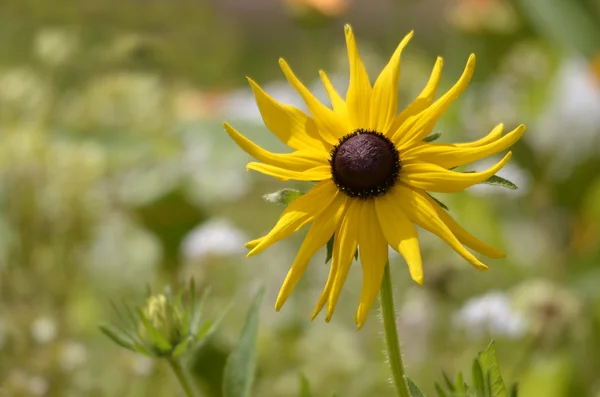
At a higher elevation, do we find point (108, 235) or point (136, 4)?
point (136, 4)

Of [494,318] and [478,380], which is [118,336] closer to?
[478,380]

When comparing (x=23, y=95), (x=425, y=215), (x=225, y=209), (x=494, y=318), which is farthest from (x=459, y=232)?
(x=225, y=209)

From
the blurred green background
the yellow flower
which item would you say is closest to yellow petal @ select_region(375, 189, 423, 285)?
the yellow flower

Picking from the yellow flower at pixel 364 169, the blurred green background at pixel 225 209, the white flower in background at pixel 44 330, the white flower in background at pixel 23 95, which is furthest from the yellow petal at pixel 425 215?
the white flower in background at pixel 23 95

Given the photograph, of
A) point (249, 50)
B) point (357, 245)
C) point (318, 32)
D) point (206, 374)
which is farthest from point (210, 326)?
point (249, 50)

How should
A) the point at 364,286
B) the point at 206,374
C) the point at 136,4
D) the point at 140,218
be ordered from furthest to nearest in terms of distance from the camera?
A: the point at 136,4 → the point at 140,218 → the point at 206,374 → the point at 364,286

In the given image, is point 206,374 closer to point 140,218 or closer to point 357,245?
Answer: point 140,218

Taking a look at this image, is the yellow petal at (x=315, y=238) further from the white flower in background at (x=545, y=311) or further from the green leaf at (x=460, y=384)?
the white flower in background at (x=545, y=311)
